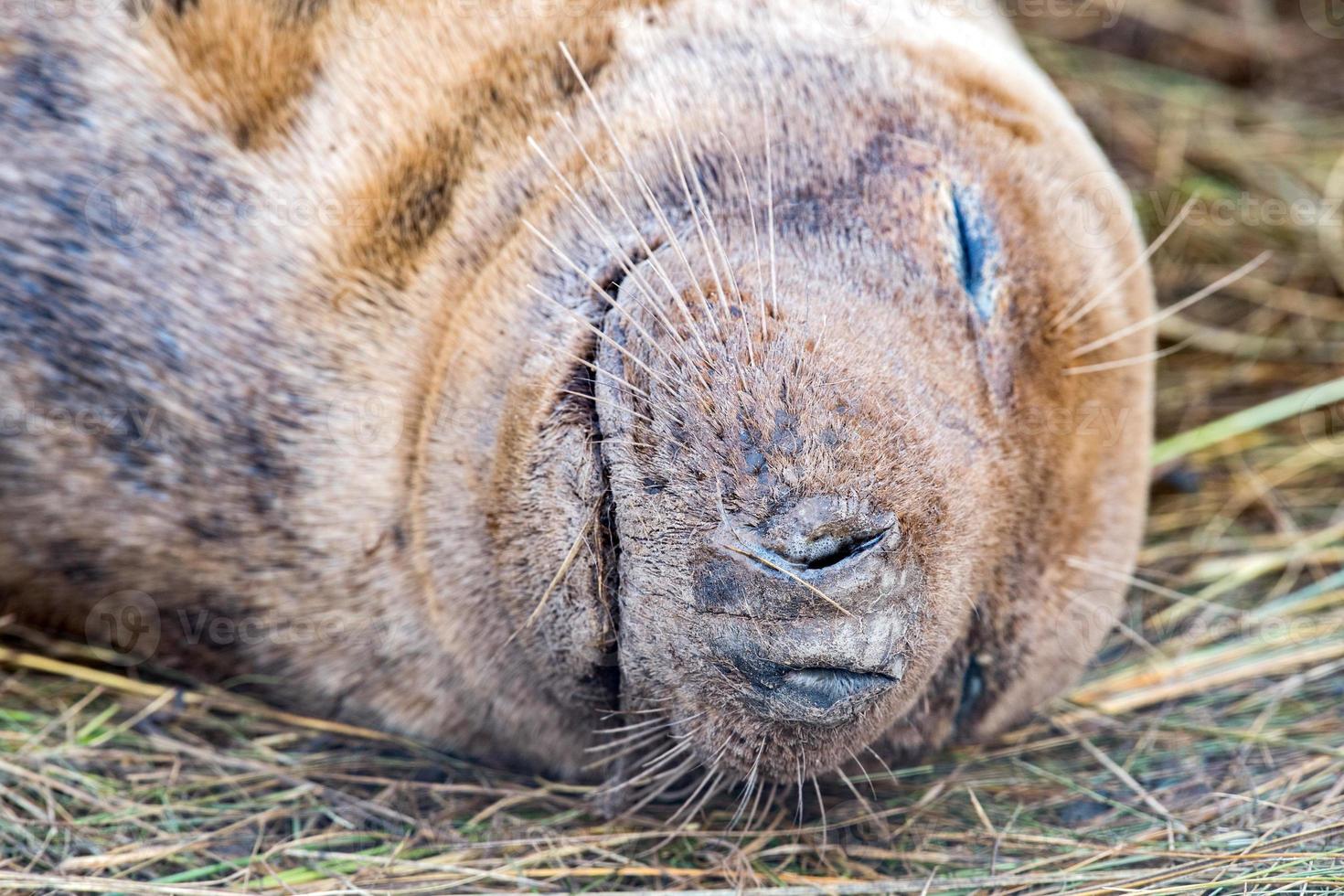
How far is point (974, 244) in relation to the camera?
2568mm

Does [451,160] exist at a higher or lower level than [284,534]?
higher

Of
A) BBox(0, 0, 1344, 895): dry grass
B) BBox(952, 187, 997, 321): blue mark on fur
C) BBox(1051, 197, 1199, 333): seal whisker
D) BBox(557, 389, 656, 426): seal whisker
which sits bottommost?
BBox(0, 0, 1344, 895): dry grass

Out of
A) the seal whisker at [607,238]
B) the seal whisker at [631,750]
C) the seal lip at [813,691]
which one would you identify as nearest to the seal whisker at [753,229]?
the seal whisker at [607,238]

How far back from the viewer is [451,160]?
2.74 metres

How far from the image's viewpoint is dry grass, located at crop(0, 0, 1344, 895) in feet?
8.26

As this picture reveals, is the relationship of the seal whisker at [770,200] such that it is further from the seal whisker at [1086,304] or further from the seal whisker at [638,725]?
the seal whisker at [638,725]

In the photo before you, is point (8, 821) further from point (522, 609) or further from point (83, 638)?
point (522, 609)

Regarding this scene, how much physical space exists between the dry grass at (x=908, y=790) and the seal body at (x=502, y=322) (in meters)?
0.15

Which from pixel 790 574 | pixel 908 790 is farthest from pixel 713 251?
pixel 908 790

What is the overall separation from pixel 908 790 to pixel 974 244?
113 centimetres

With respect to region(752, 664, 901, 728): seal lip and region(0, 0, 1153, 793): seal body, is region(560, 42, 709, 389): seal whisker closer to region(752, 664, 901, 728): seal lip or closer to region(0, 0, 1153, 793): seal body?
region(0, 0, 1153, 793): seal body

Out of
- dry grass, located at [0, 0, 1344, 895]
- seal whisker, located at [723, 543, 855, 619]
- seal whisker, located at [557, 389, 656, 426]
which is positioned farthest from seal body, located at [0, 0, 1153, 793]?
seal whisker, located at [723, 543, 855, 619]

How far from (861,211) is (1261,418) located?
226cm

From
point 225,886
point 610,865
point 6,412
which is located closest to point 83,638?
point 6,412
